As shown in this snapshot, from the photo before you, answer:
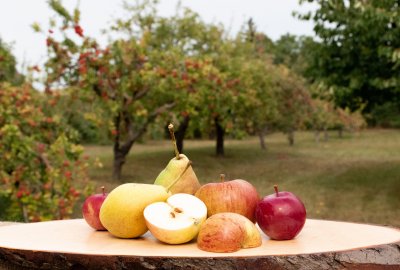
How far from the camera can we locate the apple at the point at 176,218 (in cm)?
312

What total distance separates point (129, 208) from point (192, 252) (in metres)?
0.52

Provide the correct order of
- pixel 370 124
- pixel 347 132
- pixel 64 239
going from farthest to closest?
1. pixel 370 124
2. pixel 347 132
3. pixel 64 239

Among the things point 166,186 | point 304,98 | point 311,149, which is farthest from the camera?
point 311,149

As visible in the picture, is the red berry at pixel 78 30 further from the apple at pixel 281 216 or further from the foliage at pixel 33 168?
the apple at pixel 281 216

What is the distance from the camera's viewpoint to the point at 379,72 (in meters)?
15.0

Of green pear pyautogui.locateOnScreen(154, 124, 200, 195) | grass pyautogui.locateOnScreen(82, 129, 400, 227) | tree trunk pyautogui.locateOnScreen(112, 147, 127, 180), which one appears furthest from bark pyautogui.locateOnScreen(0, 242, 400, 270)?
tree trunk pyautogui.locateOnScreen(112, 147, 127, 180)

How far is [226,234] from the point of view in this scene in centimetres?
297

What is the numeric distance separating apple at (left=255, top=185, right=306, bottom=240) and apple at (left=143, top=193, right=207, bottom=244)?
335 mm

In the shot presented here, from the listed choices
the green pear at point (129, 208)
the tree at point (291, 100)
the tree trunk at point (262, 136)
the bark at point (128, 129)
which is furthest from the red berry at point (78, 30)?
the tree trunk at point (262, 136)

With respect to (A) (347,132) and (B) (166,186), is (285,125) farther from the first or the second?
(B) (166,186)

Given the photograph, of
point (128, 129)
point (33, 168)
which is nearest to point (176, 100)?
point (128, 129)

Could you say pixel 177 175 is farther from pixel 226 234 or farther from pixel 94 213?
pixel 226 234

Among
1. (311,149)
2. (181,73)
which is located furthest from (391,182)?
(311,149)

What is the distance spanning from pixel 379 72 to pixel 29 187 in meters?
9.26
